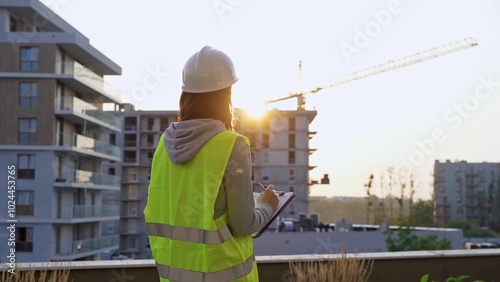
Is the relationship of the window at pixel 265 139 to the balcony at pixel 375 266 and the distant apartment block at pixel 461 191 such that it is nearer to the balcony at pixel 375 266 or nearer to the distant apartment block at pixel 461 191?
the distant apartment block at pixel 461 191

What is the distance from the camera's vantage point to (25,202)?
85.7 feet

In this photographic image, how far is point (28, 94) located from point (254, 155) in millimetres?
31134

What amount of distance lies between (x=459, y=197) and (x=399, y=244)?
50547 mm

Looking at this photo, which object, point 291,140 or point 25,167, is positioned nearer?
point 25,167

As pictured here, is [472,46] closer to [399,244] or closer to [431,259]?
[399,244]

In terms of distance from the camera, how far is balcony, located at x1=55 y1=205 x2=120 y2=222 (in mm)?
27078

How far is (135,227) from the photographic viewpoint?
53.9 metres

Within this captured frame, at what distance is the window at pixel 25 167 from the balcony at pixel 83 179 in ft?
3.57

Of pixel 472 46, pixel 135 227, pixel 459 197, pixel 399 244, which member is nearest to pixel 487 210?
pixel 459 197

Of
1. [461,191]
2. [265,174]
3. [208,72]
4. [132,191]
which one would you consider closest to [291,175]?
[265,174]

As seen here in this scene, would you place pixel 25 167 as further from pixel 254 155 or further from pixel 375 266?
pixel 254 155

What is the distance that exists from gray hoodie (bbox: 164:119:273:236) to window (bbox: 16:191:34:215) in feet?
85.3

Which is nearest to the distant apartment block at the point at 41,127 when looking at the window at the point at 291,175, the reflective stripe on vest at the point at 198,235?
the reflective stripe on vest at the point at 198,235

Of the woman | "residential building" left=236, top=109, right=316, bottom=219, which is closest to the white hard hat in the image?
the woman
